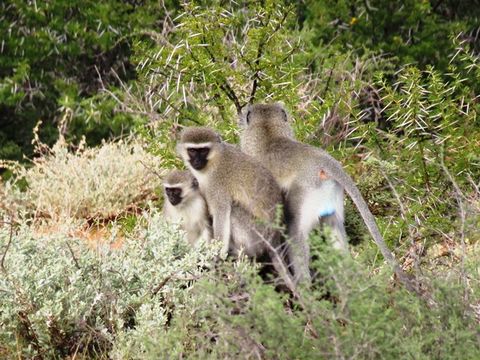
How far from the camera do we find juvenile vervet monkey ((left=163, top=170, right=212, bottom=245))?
6676 millimetres

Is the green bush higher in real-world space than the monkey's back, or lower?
lower

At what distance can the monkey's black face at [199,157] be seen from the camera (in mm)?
6582

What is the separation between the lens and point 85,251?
6.10 m

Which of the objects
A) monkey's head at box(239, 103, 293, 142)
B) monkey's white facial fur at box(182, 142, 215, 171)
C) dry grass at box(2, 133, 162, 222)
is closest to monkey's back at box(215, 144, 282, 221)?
monkey's white facial fur at box(182, 142, 215, 171)

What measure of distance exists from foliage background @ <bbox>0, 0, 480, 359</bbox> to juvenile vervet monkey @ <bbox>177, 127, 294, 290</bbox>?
0.29 m

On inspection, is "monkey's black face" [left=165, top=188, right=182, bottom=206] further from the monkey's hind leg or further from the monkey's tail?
the monkey's tail

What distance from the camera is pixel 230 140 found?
7.86 metres

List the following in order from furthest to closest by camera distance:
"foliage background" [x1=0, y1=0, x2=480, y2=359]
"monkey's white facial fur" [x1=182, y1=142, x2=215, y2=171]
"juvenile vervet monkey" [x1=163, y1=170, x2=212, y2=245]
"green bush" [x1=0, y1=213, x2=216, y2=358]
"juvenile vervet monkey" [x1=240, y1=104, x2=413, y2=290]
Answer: "juvenile vervet monkey" [x1=163, y1=170, x2=212, y2=245], "monkey's white facial fur" [x1=182, y1=142, x2=215, y2=171], "juvenile vervet monkey" [x1=240, y1=104, x2=413, y2=290], "green bush" [x1=0, y1=213, x2=216, y2=358], "foliage background" [x1=0, y1=0, x2=480, y2=359]

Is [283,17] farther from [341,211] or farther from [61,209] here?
[61,209]

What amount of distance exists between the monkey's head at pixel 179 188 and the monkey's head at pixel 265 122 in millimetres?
468

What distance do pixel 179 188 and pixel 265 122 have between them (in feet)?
2.26

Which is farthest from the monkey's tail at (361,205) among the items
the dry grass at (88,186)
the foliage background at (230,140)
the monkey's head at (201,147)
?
the dry grass at (88,186)

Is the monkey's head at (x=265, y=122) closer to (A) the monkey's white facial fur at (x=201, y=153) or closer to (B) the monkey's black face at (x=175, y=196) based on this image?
(A) the monkey's white facial fur at (x=201, y=153)

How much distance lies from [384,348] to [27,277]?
230cm
